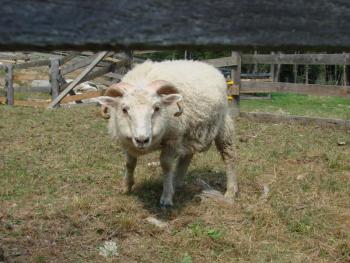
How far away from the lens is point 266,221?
462 cm

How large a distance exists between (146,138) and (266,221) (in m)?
1.41

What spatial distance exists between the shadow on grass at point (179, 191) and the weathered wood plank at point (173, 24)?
395 cm

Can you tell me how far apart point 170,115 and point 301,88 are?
595cm

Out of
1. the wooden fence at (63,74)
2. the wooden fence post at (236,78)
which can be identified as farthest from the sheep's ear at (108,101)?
the wooden fence at (63,74)

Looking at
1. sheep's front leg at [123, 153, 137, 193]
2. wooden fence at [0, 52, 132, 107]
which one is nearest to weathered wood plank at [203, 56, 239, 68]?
wooden fence at [0, 52, 132, 107]

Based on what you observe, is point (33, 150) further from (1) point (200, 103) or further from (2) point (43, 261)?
(2) point (43, 261)

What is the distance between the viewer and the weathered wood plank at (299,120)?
9.42m

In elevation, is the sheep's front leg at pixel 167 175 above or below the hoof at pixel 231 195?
above

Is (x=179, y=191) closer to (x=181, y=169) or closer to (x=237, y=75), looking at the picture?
(x=181, y=169)

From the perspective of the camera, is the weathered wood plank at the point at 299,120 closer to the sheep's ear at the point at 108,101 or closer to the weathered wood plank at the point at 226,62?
the weathered wood plank at the point at 226,62

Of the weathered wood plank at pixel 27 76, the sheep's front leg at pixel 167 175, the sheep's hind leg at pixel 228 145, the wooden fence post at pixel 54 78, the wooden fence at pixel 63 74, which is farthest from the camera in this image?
the weathered wood plank at pixel 27 76

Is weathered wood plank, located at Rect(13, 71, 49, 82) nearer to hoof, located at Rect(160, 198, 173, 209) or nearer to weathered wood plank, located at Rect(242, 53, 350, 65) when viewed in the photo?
weathered wood plank, located at Rect(242, 53, 350, 65)

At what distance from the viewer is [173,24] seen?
1.10 metres

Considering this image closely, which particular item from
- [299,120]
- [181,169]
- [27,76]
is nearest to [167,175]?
[181,169]
